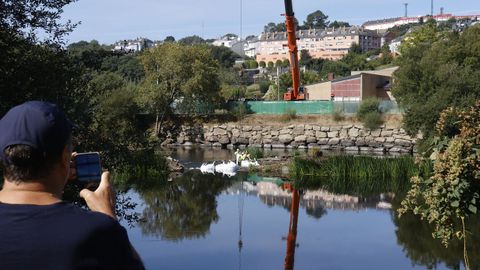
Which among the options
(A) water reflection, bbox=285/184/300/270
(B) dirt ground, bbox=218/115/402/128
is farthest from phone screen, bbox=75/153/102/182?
(B) dirt ground, bbox=218/115/402/128

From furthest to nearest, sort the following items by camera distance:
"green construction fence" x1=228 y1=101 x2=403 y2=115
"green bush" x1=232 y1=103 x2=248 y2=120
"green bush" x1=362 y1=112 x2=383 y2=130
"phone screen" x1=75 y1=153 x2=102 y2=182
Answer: "green bush" x1=232 y1=103 x2=248 y2=120
"green construction fence" x1=228 y1=101 x2=403 y2=115
"green bush" x1=362 y1=112 x2=383 y2=130
"phone screen" x1=75 y1=153 x2=102 y2=182

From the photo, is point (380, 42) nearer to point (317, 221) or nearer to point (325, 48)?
point (325, 48)

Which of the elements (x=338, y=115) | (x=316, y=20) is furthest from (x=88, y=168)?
(x=316, y=20)

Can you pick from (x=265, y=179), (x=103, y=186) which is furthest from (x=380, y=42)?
(x=103, y=186)

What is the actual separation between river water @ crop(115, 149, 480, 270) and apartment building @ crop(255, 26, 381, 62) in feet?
369

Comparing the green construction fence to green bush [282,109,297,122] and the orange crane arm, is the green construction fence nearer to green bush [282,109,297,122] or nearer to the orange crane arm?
green bush [282,109,297,122]

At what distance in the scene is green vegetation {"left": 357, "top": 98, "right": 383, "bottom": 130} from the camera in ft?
120

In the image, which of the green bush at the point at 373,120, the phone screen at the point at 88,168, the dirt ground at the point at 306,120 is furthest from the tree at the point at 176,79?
the phone screen at the point at 88,168

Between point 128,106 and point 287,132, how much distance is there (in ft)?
29.6

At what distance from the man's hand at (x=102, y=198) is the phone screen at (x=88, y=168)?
13 centimetres

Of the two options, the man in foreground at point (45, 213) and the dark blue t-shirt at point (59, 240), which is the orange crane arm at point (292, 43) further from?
the dark blue t-shirt at point (59, 240)

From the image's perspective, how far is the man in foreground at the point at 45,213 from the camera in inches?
72.1

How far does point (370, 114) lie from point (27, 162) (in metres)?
36.0

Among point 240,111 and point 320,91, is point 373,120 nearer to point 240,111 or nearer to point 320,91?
point 240,111
